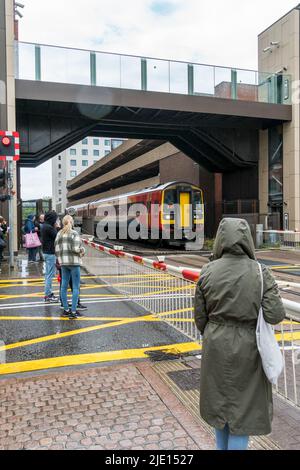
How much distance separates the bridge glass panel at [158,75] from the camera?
2011cm

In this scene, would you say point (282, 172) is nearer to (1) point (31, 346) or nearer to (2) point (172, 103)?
(2) point (172, 103)

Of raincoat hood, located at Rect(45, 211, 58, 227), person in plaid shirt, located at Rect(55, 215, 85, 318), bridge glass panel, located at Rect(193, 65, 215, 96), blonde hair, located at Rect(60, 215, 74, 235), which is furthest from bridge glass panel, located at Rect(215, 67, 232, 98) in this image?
person in plaid shirt, located at Rect(55, 215, 85, 318)

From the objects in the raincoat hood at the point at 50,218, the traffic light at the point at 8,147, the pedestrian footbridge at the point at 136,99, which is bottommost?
the raincoat hood at the point at 50,218

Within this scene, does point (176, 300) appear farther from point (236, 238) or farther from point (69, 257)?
point (236, 238)

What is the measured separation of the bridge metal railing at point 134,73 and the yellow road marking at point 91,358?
16.1 meters

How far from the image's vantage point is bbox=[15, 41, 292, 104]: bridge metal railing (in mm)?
18703

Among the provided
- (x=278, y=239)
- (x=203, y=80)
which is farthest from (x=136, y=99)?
(x=278, y=239)

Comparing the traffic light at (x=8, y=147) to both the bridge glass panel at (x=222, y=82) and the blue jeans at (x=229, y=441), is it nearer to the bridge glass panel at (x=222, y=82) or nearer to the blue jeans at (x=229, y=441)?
the bridge glass panel at (x=222, y=82)

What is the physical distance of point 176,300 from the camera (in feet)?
22.5

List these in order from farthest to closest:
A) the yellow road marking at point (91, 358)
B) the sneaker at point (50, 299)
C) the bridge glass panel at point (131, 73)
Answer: the bridge glass panel at point (131, 73) < the sneaker at point (50, 299) < the yellow road marking at point (91, 358)

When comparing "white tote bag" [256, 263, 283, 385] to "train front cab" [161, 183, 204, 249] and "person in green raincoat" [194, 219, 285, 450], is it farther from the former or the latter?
"train front cab" [161, 183, 204, 249]

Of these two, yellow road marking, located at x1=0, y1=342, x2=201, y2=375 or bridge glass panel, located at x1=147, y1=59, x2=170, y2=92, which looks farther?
bridge glass panel, located at x1=147, y1=59, x2=170, y2=92

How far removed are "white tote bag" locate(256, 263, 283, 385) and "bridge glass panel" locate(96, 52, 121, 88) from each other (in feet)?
61.1

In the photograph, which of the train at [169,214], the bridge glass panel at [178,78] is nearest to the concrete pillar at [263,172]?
the train at [169,214]
